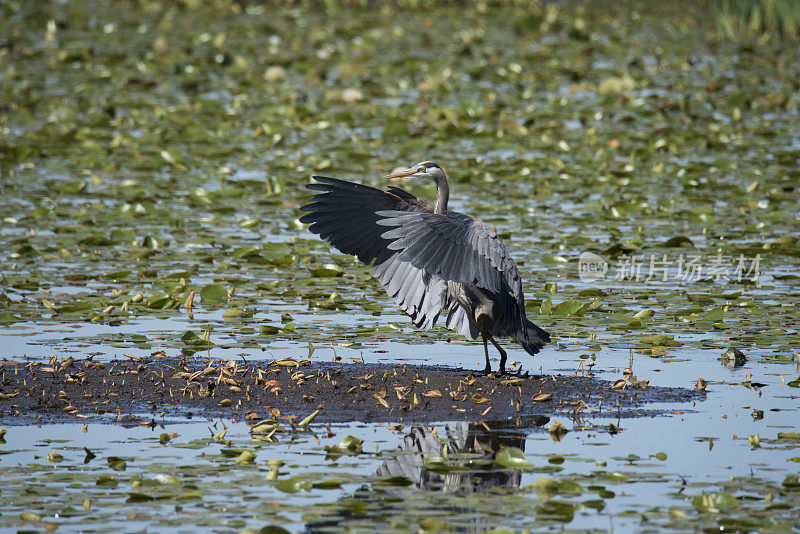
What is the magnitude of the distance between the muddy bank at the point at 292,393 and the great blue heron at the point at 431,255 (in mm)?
380

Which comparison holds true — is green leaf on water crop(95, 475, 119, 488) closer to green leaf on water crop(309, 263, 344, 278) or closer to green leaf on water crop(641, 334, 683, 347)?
green leaf on water crop(641, 334, 683, 347)

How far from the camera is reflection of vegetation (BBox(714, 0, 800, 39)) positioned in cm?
2050

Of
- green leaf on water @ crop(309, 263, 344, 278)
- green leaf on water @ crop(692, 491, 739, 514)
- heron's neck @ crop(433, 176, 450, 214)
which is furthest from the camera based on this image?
green leaf on water @ crop(309, 263, 344, 278)

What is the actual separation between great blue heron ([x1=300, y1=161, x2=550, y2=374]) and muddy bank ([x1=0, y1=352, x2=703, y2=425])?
0.38m

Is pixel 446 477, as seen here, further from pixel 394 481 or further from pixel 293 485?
pixel 293 485

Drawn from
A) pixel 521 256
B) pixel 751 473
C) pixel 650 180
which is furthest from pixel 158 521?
pixel 650 180

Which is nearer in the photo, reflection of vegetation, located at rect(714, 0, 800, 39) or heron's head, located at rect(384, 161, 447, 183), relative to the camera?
heron's head, located at rect(384, 161, 447, 183)

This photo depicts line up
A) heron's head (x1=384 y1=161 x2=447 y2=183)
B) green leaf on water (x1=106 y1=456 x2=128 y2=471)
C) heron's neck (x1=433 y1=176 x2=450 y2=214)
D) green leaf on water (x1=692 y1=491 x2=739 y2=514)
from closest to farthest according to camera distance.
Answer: green leaf on water (x1=692 y1=491 x2=739 y2=514)
green leaf on water (x1=106 y1=456 x2=128 y2=471)
heron's neck (x1=433 y1=176 x2=450 y2=214)
heron's head (x1=384 y1=161 x2=447 y2=183)

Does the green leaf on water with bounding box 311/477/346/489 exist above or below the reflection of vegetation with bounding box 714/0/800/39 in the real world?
below

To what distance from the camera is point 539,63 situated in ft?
63.4

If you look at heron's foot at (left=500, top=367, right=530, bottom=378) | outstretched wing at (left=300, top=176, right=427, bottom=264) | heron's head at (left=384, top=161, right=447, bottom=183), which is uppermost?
heron's head at (left=384, top=161, right=447, bottom=183)

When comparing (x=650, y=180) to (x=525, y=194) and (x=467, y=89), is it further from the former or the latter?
(x=467, y=89)

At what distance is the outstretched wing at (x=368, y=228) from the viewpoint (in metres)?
7.62

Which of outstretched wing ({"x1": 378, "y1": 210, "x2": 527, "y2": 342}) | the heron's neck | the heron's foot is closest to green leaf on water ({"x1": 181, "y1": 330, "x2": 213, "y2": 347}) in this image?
outstretched wing ({"x1": 378, "y1": 210, "x2": 527, "y2": 342})
